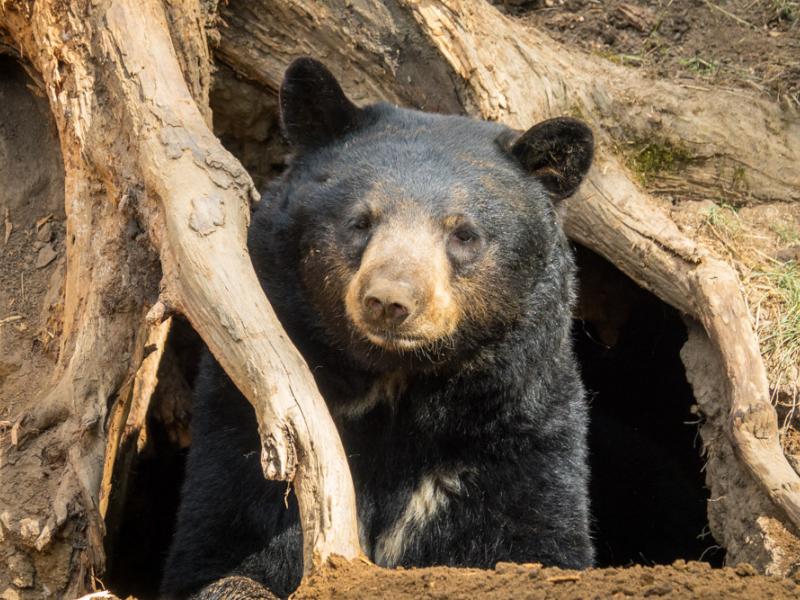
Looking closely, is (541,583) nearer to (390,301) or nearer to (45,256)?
(390,301)

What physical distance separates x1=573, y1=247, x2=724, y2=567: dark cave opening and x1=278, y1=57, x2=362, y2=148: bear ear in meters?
2.83

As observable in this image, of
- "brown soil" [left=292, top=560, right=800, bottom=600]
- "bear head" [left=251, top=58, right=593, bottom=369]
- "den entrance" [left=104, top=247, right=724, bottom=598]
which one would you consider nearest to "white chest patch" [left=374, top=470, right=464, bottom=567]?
"bear head" [left=251, top=58, right=593, bottom=369]

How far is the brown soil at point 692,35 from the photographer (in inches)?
285

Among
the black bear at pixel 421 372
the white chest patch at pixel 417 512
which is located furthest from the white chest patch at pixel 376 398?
the white chest patch at pixel 417 512

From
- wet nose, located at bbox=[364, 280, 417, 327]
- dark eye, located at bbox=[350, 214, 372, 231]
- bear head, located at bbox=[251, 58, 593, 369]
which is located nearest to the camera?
wet nose, located at bbox=[364, 280, 417, 327]

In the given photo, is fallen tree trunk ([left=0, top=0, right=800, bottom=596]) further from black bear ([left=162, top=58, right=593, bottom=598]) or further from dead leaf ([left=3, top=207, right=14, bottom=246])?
dead leaf ([left=3, top=207, right=14, bottom=246])

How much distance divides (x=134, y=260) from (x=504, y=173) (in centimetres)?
180

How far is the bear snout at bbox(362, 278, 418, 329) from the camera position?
4.05 metres

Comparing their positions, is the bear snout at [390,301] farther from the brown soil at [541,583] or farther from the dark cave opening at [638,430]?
the dark cave opening at [638,430]

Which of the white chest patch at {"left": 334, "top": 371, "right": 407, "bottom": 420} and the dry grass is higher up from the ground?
the dry grass

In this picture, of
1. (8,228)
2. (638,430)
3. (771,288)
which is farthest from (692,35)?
(8,228)

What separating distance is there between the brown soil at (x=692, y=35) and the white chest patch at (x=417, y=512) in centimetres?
358

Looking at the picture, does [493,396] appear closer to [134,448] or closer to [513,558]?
[513,558]

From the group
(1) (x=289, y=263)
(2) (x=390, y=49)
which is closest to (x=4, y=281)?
(1) (x=289, y=263)
